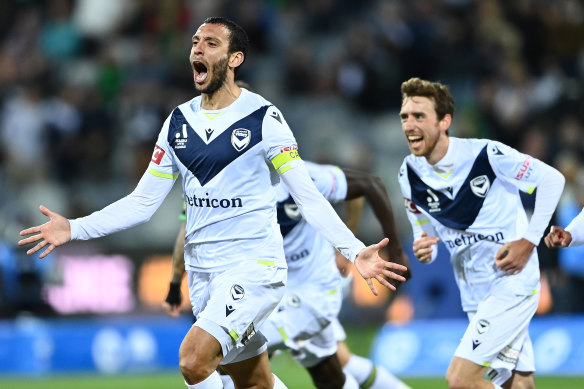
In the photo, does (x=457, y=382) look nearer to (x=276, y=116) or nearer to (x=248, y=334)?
(x=248, y=334)

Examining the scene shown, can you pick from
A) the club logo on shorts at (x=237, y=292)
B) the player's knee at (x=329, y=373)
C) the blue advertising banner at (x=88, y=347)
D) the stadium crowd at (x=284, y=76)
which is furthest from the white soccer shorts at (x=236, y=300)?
the stadium crowd at (x=284, y=76)

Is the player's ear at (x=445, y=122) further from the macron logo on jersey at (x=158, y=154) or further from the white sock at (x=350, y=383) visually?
the white sock at (x=350, y=383)

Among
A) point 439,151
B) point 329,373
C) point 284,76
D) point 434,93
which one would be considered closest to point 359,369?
point 329,373

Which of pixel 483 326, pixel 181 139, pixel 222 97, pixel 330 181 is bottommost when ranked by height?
pixel 483 326

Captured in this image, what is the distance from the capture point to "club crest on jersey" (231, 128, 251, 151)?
21.5 feet

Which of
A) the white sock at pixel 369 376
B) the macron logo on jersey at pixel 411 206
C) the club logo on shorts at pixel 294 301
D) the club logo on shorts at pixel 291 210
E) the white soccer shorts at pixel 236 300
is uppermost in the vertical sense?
the macron logo on jersey at pixel 411 206

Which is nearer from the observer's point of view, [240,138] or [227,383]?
[240,138]

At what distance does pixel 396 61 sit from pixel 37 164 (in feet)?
19.3

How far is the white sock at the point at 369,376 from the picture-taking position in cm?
909

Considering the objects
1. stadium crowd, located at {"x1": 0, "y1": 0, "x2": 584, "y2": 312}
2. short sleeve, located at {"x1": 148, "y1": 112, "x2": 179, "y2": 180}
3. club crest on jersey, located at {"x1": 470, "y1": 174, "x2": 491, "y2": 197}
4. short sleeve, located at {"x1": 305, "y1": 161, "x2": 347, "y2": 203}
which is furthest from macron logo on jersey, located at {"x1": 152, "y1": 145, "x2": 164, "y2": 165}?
stadium crowd, located at {"x1": 0, "y1": 0, "x2": 584, "y2": 312}

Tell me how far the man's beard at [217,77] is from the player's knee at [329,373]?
2.93 metres

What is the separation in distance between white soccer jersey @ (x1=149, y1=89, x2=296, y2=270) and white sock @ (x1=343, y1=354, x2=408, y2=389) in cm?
269

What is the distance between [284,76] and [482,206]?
11.1 metres

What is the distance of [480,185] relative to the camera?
7.46 metres
